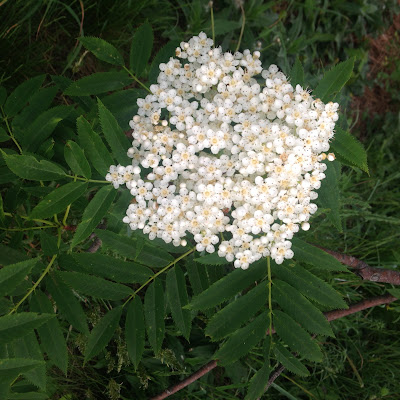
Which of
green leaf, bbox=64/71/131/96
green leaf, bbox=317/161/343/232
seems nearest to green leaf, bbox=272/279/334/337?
green leaf, bbox=317/161/343/232

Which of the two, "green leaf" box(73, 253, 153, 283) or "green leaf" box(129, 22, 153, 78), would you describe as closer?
"green leaf" box(73, 253, 153, 283)

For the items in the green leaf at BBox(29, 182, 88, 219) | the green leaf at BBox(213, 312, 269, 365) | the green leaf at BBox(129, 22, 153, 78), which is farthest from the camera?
the green leaf at BBox(129, 22, 153, 78)

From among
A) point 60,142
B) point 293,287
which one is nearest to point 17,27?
point 60,142

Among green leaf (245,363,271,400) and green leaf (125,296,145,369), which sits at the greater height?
green leaf (125,296,145,369)

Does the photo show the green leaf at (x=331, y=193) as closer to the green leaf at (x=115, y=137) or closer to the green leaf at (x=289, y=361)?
the green leaf at (x=289, y=361)

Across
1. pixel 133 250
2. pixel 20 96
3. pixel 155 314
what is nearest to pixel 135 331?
pixel 155 314

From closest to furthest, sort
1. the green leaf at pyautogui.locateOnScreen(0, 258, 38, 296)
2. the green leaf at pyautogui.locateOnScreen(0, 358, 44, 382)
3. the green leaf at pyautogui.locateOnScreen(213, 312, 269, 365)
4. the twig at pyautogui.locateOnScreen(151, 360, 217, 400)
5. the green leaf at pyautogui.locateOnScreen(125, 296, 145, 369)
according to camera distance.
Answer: the green leaf at pyautogui.locateOnScreen(0, 358, 44, 382) < the green leaf at pyautogui.locateOnScreen(0, 258, 38, 296) < the green leaf at pyautogui.locateOnScreen(213, 312, 269, 365) < the green leaf at pyautogui.locateOnScreen(125, 296, 145, 369) < the twig at pyautogui.locateOnScreen(151, 360, 217, 400)

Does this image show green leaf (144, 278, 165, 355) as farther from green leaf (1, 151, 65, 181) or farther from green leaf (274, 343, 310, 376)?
green leaf (1, 151, 65, 181)

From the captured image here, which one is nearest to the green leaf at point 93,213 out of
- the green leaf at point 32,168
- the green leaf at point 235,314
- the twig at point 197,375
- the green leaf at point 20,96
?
the green leaf at point 32,168
